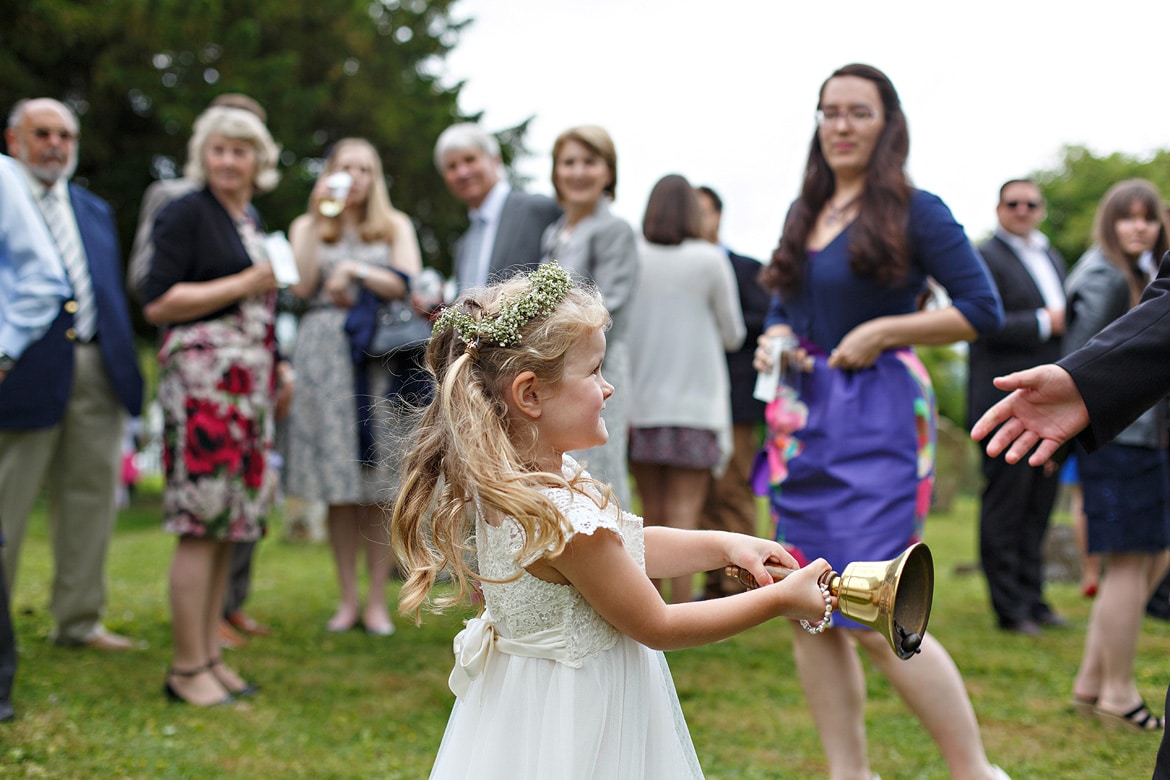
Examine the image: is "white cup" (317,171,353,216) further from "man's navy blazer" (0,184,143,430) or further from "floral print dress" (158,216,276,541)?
"floral print dress" (158,216,276,541)

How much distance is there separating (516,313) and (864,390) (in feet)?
4.51

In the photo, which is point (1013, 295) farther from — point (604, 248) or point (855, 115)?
point (855, 115)

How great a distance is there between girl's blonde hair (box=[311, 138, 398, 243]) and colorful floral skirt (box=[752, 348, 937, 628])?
3.02 meters

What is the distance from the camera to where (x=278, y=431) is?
5.86m

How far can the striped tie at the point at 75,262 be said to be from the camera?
4820 mm

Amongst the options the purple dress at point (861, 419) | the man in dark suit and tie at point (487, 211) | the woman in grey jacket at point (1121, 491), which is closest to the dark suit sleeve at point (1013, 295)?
the woman in grey jacket at point (1121, 491)

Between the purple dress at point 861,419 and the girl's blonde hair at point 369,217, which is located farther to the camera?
the girl's blonde hair at point 369,217

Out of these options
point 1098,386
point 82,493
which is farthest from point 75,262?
point 1098,386

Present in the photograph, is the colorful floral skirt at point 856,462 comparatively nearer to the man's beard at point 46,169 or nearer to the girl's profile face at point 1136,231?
the girl's profile face at point 1136,231

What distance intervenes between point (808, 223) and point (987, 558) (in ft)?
10.5

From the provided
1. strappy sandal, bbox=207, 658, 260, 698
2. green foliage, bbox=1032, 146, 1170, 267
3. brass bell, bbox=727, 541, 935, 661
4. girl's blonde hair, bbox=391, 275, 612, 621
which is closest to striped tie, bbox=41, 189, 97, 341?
strappy sandal, bbox=207, 658, 260, 698

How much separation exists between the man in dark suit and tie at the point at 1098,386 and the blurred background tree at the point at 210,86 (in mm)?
12854

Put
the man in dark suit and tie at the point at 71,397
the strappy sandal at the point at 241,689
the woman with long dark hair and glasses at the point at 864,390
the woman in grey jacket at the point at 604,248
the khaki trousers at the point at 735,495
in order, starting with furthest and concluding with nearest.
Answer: the khaki trousers at the point at 735,495 → the man in dark suit and tie at the point at 71,397 → the woman in grey jacket at the point at 604,248 → the strappy sandal at the point at 241,689 → the woman with long dark hair and glasses at the point at 864,390

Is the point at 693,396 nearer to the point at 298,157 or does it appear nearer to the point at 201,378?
the point at 201,378
